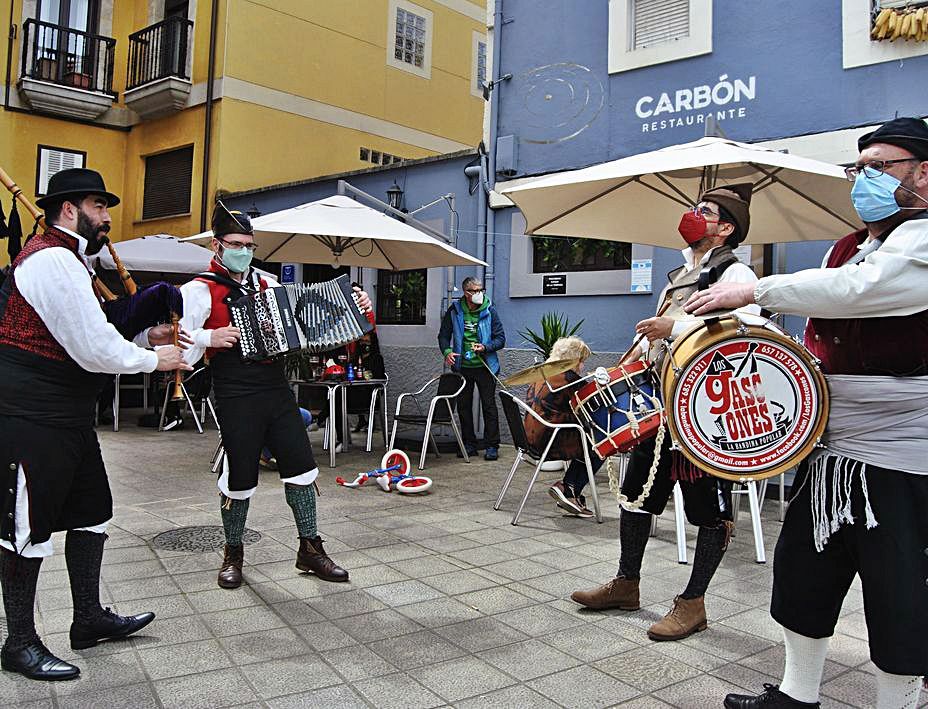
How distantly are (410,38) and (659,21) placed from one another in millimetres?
9724

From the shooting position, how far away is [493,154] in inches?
404

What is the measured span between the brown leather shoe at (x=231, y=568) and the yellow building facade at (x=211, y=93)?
37.5 feet

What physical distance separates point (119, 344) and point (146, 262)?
7878 millimetres

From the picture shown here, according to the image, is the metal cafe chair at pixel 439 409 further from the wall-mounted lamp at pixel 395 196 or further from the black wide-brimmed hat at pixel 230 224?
the wall-mounted lamp at pixel 395 196

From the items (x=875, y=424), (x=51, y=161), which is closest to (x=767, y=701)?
(x=875, y=424)

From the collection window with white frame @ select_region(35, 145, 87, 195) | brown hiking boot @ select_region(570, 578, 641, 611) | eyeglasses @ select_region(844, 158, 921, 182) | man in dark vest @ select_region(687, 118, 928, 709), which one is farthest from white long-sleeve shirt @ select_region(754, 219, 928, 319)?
window with white frame @ select_region(35, 145, 87, 195)

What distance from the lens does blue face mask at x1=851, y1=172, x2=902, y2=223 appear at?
2395mm

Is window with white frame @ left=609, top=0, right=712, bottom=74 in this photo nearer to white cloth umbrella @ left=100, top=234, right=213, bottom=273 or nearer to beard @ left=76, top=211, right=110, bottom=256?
white cloth umbrella @ left=100, top=234, right=213, bottom=273

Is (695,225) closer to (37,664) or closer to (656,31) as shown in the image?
(37,664)

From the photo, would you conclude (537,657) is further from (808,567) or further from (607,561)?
(607,561)

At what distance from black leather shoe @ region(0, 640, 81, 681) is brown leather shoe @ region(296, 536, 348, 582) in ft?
4.79

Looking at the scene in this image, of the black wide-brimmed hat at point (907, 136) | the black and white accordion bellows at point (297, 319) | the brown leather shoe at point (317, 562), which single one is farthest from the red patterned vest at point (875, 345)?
the brown leather shoe at point (317, 562)

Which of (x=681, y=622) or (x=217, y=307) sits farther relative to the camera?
(x=217, y=307)

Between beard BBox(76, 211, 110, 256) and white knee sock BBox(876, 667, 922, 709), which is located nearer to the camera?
white knee sock BBox(876, 667, 922, 709)
